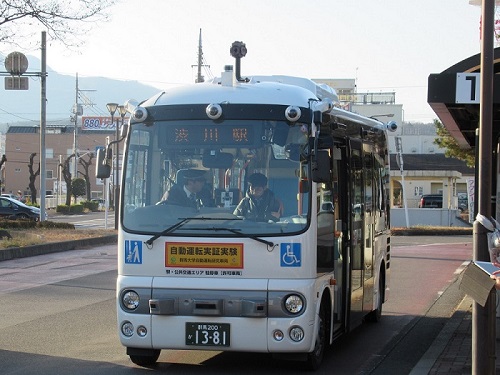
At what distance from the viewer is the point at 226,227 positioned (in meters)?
8.99

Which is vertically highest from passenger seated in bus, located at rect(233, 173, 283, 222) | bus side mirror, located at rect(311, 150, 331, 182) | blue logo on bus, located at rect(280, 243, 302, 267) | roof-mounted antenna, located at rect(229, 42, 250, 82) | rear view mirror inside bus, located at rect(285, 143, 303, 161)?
roof-mounted antenna, located at rect(229, 42, 250, 82)

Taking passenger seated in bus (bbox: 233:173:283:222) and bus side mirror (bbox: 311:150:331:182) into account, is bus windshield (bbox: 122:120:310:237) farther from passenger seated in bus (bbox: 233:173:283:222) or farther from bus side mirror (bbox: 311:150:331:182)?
bus side mirror (bbox: 311:150:331:182)

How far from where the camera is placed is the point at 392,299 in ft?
55.2

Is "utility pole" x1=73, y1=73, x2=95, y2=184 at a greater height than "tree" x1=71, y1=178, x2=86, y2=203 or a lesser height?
greater

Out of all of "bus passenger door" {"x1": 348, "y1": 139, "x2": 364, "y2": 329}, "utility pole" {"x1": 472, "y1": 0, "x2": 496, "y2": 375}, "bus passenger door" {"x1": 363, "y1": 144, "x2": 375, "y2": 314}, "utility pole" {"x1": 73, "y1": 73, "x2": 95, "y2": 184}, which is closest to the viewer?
"utility pole" {"x1": 472, "y1": 0, "x2": 496, "y2": 375}

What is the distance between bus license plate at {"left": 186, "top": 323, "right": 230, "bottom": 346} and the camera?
8859mm

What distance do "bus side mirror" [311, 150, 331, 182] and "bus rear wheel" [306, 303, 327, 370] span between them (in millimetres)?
1453

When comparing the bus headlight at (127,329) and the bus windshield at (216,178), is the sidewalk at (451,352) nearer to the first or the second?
the bus windshield at (216,178)

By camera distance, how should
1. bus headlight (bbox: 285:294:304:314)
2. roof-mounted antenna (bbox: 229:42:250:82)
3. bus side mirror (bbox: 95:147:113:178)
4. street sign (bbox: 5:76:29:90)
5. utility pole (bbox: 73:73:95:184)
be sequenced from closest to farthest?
1. bus headlight (bbox: 285:294:304:314)
2. bus side mirror (bbox: 95:147:113:178)
3. roof-mounted antenna (bbox: 229:42:250:82)
4. street sign (bbox: 5:76:29:90)
5. utility pole (bbox: 73:73:95:184)

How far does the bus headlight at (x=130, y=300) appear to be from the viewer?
359 inches

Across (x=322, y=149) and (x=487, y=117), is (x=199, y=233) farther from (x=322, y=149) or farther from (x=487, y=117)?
(x=487, y=117)

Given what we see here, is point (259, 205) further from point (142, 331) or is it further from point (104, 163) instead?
point (104, 163)

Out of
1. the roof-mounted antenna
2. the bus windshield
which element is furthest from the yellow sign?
the roof-mounted antenna

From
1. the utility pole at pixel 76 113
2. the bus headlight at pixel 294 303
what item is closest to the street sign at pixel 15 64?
the bus headlight at pixel 294 303
